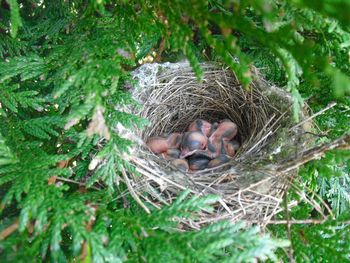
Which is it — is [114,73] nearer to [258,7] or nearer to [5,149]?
[5,149]

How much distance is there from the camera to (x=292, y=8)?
3.40 ft

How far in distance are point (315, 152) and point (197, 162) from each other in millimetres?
670

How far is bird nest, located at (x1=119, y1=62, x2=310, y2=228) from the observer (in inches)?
48.2

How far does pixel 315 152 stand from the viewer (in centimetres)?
109

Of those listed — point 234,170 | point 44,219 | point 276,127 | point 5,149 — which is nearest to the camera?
point 44,219

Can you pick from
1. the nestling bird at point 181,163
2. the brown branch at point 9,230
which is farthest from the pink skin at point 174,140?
the brown branch at point 9,230

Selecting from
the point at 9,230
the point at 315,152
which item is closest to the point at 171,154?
the point at 315,152

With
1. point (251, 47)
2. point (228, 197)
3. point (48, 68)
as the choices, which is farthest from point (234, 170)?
point (48, 68)

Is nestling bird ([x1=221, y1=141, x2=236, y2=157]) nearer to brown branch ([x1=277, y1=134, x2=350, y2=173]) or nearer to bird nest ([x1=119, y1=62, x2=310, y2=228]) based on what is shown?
bird nest ([x1=119, y1=62, x2=310, y2=228])

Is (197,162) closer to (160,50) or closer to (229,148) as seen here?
(229,148)

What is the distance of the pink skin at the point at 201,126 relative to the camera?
1780 millimetres

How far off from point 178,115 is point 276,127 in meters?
0.54

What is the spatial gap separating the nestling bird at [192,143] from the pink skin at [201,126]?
0.05 metres

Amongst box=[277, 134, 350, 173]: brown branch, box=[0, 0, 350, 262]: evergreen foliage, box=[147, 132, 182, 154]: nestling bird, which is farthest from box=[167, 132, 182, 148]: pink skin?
box=[277, 134, 350, 173]: brown branch
